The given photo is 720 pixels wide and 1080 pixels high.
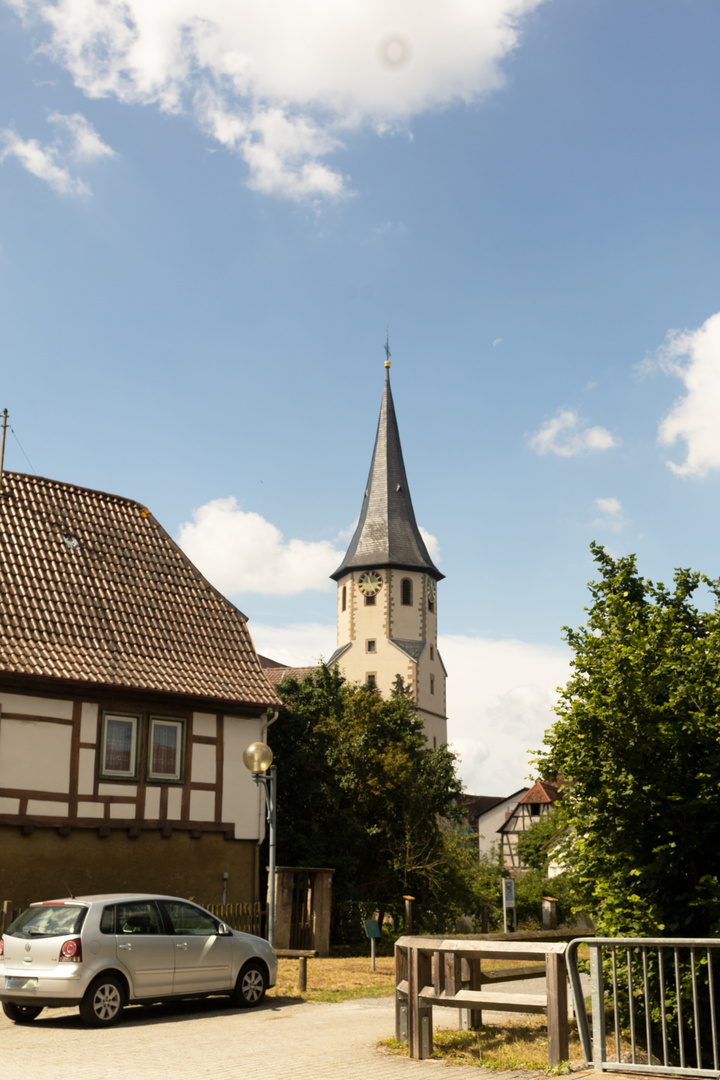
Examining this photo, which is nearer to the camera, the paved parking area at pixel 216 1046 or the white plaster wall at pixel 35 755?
the paved parking area at pixel 216 1046

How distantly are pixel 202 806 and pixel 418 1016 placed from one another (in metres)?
12.8

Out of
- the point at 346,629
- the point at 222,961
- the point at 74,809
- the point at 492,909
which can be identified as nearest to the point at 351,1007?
the point at 222,961

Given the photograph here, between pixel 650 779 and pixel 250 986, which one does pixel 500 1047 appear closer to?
pixel 650 779

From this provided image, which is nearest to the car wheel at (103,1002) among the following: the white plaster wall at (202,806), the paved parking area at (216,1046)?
the paved parking area at (216,1046)

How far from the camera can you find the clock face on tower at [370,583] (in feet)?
244

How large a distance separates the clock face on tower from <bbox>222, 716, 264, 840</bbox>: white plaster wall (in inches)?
2035

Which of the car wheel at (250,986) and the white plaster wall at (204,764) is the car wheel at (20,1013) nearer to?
the car wheel at (250,986)

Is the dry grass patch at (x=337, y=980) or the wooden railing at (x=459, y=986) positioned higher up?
the wooden railing at (x=459, y=986)

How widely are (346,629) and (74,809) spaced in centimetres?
5573

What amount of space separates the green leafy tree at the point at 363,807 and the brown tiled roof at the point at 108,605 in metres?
4.52

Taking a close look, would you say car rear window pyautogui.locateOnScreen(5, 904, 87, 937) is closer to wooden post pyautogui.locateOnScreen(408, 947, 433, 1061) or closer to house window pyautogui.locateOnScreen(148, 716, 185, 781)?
wooden post pyautogui.locateOnScreen(408, 947, 433, 1061)

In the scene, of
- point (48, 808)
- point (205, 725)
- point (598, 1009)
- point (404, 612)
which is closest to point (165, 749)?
point (205, 725)

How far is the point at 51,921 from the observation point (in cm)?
1175

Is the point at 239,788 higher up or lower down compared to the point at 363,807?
higher up
